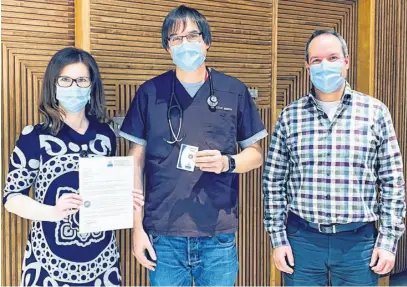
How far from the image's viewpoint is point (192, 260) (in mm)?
2289

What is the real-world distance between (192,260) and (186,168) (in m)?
0.43

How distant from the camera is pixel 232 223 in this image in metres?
2.35

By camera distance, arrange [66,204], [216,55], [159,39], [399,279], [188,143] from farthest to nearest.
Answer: [399,279], [216,55], [159,39], [188,143], [66,204]

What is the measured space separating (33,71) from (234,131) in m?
1.17

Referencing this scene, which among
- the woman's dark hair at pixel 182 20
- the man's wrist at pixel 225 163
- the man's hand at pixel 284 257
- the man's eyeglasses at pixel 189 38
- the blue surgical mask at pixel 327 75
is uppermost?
the woman's dark hair at pixel 182 20

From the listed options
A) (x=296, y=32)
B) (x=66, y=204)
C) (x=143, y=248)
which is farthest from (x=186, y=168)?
(x=296, y=32)

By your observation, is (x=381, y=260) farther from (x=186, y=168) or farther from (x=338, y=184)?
(x=186, y=168)

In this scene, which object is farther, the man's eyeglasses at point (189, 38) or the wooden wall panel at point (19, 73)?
the wooden wall panel at point (19, 73)

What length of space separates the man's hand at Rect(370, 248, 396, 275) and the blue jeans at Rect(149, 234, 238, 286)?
674 mm

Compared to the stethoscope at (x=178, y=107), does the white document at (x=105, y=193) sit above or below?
below

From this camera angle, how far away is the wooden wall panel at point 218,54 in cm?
288

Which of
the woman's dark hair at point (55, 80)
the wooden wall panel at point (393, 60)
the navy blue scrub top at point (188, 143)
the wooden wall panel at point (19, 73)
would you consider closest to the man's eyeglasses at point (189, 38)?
the navy blue scrub top at point (188, 143)

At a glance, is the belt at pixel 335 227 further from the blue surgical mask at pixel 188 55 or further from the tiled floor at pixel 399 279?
the tiled floor at pixel 399 279

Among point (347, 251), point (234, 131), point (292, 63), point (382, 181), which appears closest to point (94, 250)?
point (234, 131)
